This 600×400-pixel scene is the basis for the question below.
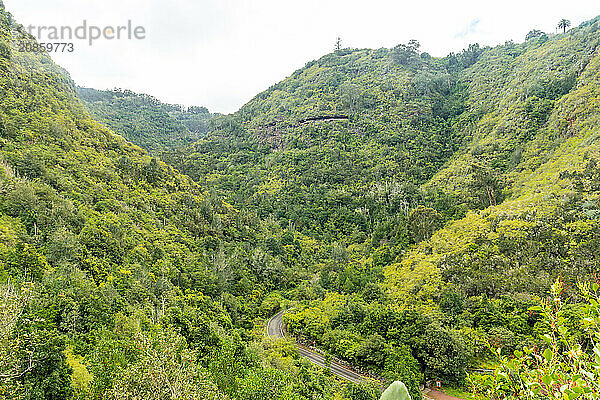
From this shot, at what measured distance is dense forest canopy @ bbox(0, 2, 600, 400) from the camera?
53.3ft

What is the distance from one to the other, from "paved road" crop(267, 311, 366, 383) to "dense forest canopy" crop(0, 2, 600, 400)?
1000mm

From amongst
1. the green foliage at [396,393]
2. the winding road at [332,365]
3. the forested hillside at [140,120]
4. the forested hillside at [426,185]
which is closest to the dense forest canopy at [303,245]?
the forested hillside at [426,185]

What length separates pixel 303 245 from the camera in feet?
187

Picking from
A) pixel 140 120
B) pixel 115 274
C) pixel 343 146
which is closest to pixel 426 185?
pixel 343 146

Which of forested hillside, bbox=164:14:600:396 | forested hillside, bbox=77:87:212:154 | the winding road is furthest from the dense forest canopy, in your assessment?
forested hillside, bbox=77:87:212:154

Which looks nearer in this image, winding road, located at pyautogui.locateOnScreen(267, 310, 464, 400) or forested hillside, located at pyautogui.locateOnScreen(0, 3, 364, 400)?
forested hillside, located at pyautogui.locateOnScreen(0, 3, 364, 400)

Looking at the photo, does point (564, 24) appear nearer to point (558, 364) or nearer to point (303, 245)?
point (303, 245)

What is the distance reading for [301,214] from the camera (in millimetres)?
64438

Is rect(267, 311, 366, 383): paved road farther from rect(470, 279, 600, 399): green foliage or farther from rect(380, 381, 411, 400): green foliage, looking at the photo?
rect(380, 381, 411, 400): green foliage

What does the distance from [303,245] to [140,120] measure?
76.3m

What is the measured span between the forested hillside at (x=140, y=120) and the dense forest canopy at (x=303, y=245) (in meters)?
21.7

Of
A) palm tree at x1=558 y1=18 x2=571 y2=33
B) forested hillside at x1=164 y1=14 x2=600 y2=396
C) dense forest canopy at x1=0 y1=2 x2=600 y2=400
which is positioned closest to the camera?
dense forest canopy at x1=0 y1=2 x2=600 y2=400

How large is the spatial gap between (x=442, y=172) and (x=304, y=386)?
50.8 meters

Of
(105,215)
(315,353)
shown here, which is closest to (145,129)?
(105,215)
